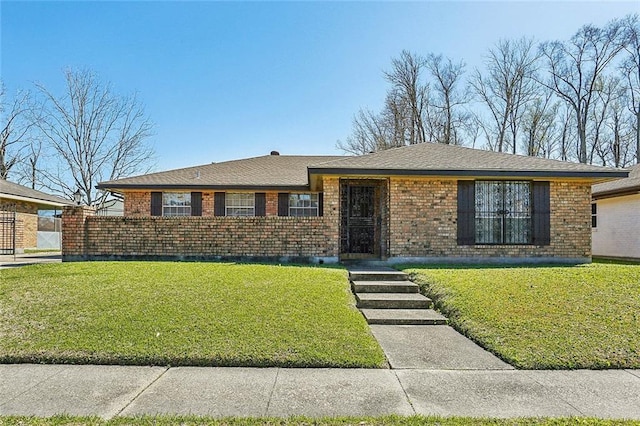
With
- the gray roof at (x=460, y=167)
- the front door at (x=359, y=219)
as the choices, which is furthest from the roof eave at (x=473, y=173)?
the front door at (x=359, y=219)

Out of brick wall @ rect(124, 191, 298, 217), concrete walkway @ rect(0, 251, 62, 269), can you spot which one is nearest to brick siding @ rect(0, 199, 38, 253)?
concrete walkway @ rect(0, 251, 62, 269)

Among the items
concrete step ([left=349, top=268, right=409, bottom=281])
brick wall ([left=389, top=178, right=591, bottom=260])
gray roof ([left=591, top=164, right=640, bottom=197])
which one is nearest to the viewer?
concrete step ([left=349, top=268, right=409, bottom=281])

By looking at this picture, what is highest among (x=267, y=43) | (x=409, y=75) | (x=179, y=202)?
(x=409, y=75)

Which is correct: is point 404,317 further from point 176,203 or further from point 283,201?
point 176,203

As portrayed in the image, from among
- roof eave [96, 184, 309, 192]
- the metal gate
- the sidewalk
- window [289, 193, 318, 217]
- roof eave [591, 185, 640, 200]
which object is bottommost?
the sidewalk

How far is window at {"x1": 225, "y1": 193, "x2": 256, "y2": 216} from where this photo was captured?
14180 mm

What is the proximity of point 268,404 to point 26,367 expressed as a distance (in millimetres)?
2874

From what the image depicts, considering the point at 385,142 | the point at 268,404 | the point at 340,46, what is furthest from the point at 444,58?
the point at 268,404

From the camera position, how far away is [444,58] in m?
29.1

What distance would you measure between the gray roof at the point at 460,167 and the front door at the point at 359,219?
1040 millimetres

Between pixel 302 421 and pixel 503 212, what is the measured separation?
948 centimetres

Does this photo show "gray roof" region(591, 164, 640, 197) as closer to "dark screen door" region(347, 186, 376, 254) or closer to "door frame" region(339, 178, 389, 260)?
"door frame" region(339, 178, 389, 260)

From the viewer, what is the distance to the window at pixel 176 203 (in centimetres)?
1414

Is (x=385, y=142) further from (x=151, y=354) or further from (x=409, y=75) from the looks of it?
(x=151, y=354)
